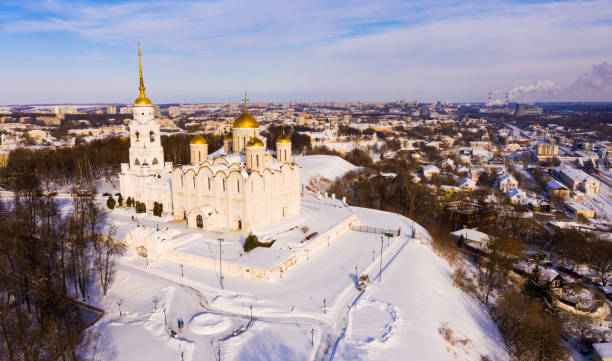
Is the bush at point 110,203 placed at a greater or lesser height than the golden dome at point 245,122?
lesser

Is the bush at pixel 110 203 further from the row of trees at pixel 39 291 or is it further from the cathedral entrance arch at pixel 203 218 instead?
the row of trees at pixel 39 291

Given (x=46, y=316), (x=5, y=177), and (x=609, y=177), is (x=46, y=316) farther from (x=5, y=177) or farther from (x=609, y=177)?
(x=609, y=177)

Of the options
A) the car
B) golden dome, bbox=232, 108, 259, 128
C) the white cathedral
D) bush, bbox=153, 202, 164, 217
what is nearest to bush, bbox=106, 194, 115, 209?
the white cathedral

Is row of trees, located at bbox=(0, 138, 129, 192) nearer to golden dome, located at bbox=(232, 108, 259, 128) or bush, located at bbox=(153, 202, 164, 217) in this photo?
bush, located at bbox=(153, 202, 164, 217)

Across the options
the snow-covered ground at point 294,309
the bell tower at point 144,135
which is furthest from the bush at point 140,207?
the snow-covered ground at point 294,309

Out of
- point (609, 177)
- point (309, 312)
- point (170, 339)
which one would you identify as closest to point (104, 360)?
point (170, 339)

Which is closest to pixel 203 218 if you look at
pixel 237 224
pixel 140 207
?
pixel 237 224

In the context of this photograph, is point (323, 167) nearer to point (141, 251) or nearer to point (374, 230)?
point (374, 230)
